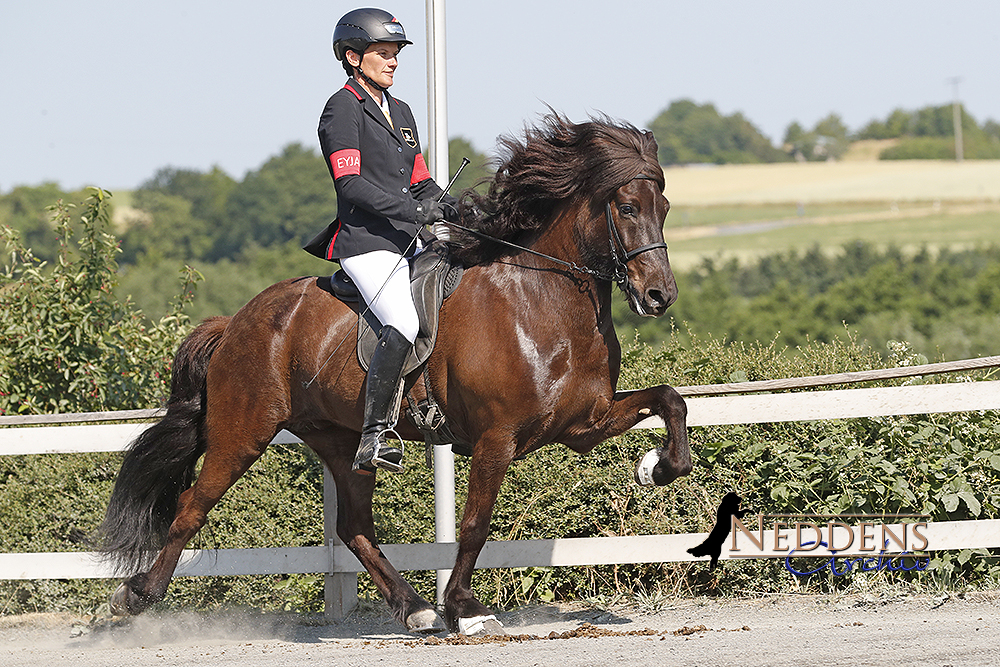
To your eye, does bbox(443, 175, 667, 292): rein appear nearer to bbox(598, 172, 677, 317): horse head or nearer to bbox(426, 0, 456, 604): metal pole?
bbox(598, 172, 677, 317): horse head

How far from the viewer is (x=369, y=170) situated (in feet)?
18.0

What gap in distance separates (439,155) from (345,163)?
126cm

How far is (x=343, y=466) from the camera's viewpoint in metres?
6.13

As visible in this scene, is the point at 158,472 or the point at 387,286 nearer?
the point at 387,286

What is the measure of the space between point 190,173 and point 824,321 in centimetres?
7272

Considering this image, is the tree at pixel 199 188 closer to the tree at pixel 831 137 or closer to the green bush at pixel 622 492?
the tree at pixel 831 137

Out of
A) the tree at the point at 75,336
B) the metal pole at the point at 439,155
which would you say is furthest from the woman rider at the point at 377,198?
the tree at the point at 75,336

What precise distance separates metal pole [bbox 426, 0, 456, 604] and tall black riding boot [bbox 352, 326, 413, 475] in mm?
890

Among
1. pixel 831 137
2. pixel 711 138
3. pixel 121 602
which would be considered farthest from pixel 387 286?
pixel 831 137

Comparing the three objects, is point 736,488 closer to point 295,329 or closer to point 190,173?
point 295,329

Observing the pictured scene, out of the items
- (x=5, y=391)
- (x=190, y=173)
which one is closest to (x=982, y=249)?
(x=5, y=391)

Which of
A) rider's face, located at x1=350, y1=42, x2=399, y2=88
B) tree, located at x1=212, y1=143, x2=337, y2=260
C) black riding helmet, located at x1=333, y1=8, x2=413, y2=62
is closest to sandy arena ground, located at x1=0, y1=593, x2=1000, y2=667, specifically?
rider's face, located at x1=350, y1=42, x2=399, y2=88

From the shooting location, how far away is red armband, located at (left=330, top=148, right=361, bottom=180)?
5305mm

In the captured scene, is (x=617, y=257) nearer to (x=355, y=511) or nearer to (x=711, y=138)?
(x=355, y=511)
